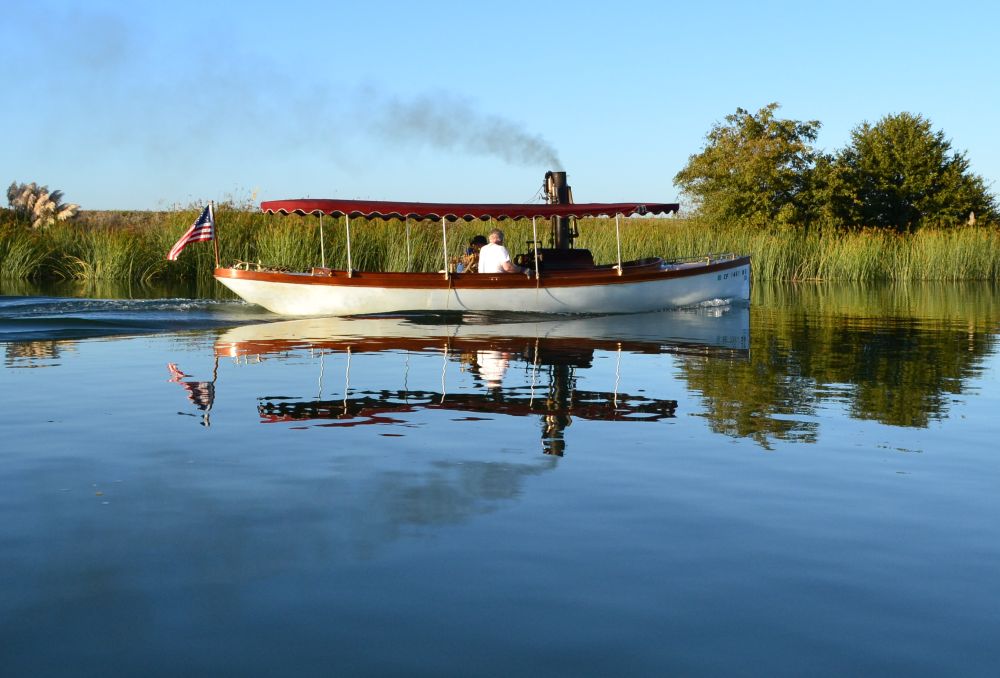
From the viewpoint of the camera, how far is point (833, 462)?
24.1 feet

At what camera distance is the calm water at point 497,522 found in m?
4.08

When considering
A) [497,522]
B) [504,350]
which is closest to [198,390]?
[504,350]

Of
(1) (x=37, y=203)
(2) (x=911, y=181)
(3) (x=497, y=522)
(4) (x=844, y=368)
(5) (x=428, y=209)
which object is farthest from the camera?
(2) (x=911, y=181)

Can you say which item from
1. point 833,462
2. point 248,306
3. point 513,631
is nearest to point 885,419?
point 833,462

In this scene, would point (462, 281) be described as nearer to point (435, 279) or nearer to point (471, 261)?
point (435, 279)

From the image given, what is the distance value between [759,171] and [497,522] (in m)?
49.7

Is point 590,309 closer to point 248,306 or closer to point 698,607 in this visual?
point 248,306

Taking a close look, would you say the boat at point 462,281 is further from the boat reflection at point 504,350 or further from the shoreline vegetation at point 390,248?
the shoreline vegetation at point 390,248

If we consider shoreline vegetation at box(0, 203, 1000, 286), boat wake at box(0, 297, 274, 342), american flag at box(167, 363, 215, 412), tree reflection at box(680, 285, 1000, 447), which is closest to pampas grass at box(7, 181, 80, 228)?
shoreline vegetation at box(0, 203, 1000, 286)

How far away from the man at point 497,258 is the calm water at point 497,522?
31.1ft

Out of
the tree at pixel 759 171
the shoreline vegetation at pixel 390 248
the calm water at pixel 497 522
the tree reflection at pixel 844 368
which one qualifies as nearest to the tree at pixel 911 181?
the tree at pixel 759 171

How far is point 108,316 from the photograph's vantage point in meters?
19.5

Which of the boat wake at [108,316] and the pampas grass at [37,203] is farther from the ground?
the pampas grass at [37,203]

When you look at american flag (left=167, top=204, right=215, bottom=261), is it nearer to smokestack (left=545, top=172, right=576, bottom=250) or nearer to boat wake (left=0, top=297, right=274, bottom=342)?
boat wake (left=0, top=297, right=274, bottom=342)
